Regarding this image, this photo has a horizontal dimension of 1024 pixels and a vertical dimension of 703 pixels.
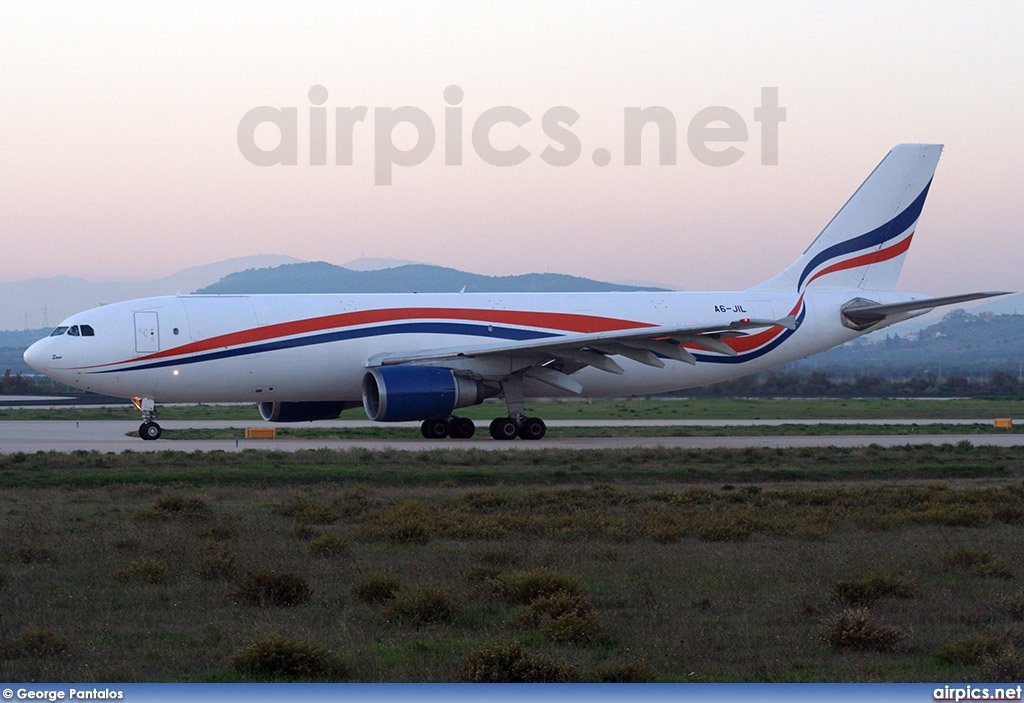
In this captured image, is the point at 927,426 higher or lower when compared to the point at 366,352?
lower

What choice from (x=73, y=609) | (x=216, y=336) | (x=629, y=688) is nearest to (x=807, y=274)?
(x=216, y=336)

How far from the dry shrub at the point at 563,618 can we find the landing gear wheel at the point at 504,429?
21.1m

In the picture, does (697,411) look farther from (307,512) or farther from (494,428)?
(307,512)

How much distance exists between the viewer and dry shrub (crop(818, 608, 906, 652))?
9.23 m

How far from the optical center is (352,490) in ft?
64.5

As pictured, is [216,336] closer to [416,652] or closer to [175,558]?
[175,558]

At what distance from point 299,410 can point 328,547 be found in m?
19.6

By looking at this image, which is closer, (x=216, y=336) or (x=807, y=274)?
(x=216, y=336)

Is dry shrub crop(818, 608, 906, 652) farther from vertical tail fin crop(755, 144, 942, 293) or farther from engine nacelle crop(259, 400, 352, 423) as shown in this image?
vertical tail fin crop(755, 144, 942, 293)

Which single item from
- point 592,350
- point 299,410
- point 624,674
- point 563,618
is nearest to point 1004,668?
point 624,674

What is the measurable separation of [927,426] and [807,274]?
790 centimetres

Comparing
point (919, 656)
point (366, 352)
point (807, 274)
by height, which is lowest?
point (919, 656)

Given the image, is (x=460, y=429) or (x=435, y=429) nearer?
(x=435, y=429)

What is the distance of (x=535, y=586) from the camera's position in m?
11.2
